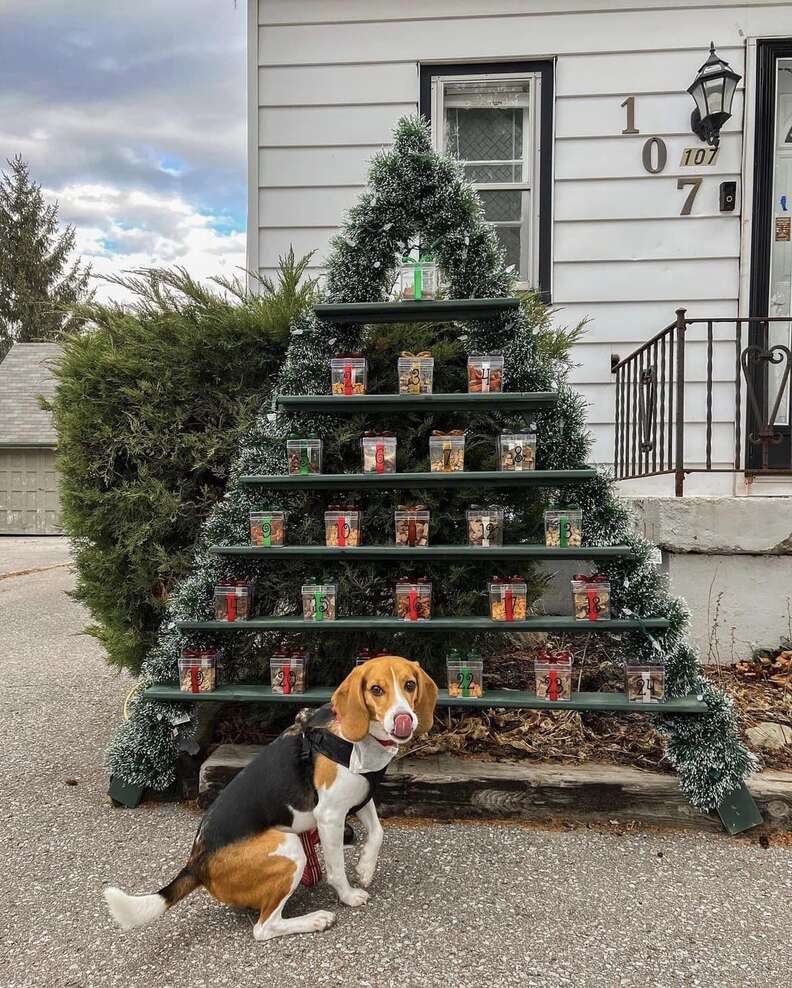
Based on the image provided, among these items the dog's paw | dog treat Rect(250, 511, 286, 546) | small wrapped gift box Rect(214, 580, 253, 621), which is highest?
dog treat Rect(250, 511, 286, 546)

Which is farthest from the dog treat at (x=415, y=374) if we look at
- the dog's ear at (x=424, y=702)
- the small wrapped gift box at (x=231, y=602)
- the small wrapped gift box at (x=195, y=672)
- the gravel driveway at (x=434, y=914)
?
the gravel driveway at (x=434, y=914)

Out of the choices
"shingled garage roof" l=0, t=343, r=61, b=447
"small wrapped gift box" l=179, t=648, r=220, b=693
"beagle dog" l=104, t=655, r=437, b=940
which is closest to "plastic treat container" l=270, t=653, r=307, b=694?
"small wrapped gift box" l=179, t=648, r=220, b=693

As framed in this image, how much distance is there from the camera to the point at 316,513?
319 cm

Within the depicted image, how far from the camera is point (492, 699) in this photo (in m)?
2.70

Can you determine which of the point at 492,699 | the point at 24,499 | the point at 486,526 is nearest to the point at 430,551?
the point at 486,526

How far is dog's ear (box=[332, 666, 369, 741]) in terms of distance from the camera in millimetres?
2064

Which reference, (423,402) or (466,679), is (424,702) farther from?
(423,402)

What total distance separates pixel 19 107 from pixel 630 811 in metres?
33.7

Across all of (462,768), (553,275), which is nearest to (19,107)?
(553,275)

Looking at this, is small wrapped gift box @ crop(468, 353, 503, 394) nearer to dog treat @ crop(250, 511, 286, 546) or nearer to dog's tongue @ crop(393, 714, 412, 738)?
dog treat @ crop(250, 511, 286, 546)

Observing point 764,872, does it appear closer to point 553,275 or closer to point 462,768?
point 462,768

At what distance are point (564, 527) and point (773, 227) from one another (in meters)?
3.69

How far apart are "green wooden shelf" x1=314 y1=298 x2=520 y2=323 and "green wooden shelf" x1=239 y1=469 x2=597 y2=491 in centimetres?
64

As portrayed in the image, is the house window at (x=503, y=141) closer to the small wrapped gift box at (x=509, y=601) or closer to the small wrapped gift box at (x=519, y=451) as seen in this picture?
the small wrapped gift box at (x=519, y=451)
